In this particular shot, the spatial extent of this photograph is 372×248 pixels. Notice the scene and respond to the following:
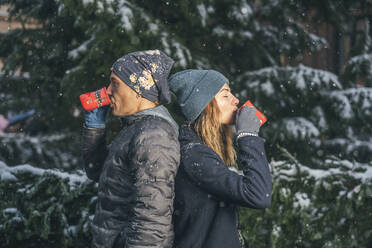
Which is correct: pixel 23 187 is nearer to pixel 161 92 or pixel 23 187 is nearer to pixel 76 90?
pixel 76 90

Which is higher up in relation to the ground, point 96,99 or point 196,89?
point 196,89

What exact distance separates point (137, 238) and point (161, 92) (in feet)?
2.41

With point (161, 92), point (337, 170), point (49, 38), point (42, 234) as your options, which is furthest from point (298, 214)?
point (49, 38)

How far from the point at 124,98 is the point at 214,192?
0.66 metres

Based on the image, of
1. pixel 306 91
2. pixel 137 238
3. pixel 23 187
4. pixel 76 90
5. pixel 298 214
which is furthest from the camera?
pixel 306 91

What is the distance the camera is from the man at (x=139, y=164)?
179 centimetres

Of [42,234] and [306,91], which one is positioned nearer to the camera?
[42,234]

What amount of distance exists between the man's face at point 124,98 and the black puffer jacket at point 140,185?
4cm

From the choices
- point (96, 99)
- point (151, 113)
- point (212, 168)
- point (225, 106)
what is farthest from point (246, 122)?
point (96, 99)

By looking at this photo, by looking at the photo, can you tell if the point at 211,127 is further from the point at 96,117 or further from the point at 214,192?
the point at 96,117

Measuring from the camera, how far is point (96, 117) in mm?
2340

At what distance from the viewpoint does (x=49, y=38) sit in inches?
230

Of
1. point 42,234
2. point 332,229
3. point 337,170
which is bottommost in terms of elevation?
point 42,234

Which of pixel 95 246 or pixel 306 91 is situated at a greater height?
pixel 95 246
